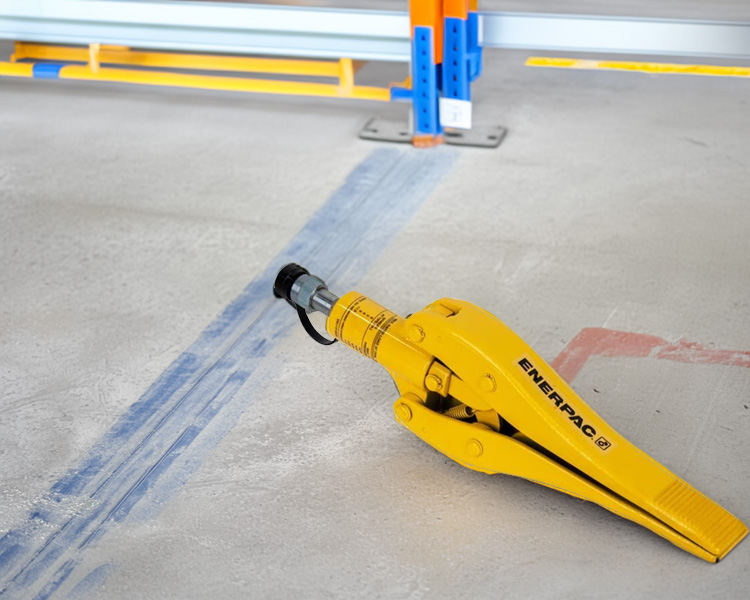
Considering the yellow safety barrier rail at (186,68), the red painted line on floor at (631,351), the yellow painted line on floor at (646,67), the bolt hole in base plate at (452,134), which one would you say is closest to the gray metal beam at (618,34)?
the bolt hole in base plate at (452,134)

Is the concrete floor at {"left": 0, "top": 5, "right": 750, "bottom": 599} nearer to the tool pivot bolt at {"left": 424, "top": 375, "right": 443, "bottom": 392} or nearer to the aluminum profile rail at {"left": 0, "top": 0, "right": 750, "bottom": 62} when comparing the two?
the tool pivot bolt at {"left": 424, "top": 375, "right": 443, "bottom": 392}

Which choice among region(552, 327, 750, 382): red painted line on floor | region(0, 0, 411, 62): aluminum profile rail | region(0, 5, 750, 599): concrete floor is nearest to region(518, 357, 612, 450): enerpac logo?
region(0, 5, 750, 599): concrete floor

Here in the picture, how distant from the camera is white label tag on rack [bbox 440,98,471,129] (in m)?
4.31

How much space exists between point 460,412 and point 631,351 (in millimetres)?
752

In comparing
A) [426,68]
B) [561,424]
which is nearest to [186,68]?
[426,68]

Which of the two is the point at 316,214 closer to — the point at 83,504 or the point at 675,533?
the point at 83,504

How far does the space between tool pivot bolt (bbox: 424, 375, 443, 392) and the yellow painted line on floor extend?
3.26 m

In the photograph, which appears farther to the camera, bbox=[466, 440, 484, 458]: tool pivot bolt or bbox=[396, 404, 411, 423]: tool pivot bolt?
bbox=[396, 404, 411, 423]: tool pivot bolt

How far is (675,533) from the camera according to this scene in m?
2.07

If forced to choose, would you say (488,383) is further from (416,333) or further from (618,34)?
(618,34)

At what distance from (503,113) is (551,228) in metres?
1.22

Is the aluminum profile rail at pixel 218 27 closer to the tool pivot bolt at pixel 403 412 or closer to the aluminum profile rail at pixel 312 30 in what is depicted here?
the aluminum profile rail at pixel 312 30

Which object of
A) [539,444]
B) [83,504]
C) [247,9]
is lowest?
[83,504]

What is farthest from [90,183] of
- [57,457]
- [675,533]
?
[675,533]
